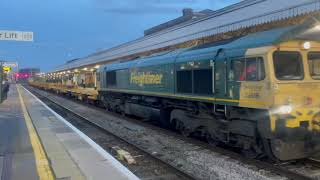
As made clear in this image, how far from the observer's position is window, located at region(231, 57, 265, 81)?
1063 cm

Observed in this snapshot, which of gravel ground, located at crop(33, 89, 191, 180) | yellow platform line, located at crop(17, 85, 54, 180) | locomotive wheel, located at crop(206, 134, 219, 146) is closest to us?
Result: yellow platform line, located at crop(17, 85, 54, 180)

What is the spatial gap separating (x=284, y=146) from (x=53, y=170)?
4964 mm

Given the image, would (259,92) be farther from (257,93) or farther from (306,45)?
(306,45)

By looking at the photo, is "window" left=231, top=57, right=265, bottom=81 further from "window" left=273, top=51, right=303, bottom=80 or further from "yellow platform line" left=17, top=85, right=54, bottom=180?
"yellow platform line" left=17, top=85, right=54, bottom=180

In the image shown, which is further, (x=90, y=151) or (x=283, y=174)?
(x=90, y=151)

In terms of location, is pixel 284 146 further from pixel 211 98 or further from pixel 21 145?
pixel 21 145

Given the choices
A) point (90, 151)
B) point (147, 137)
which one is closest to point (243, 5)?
point (147, 137)

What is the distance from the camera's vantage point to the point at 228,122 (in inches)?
481

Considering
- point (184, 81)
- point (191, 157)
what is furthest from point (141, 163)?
point (184, 81)

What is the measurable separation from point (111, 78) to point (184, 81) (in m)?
11.8

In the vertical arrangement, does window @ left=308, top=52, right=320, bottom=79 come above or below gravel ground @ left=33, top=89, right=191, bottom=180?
above

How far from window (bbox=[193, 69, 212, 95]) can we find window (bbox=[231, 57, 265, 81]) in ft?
5.07

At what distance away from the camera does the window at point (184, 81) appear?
14.8 m

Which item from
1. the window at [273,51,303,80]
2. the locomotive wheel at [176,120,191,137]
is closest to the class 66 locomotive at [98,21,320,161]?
the window at [273,51,303,80]
